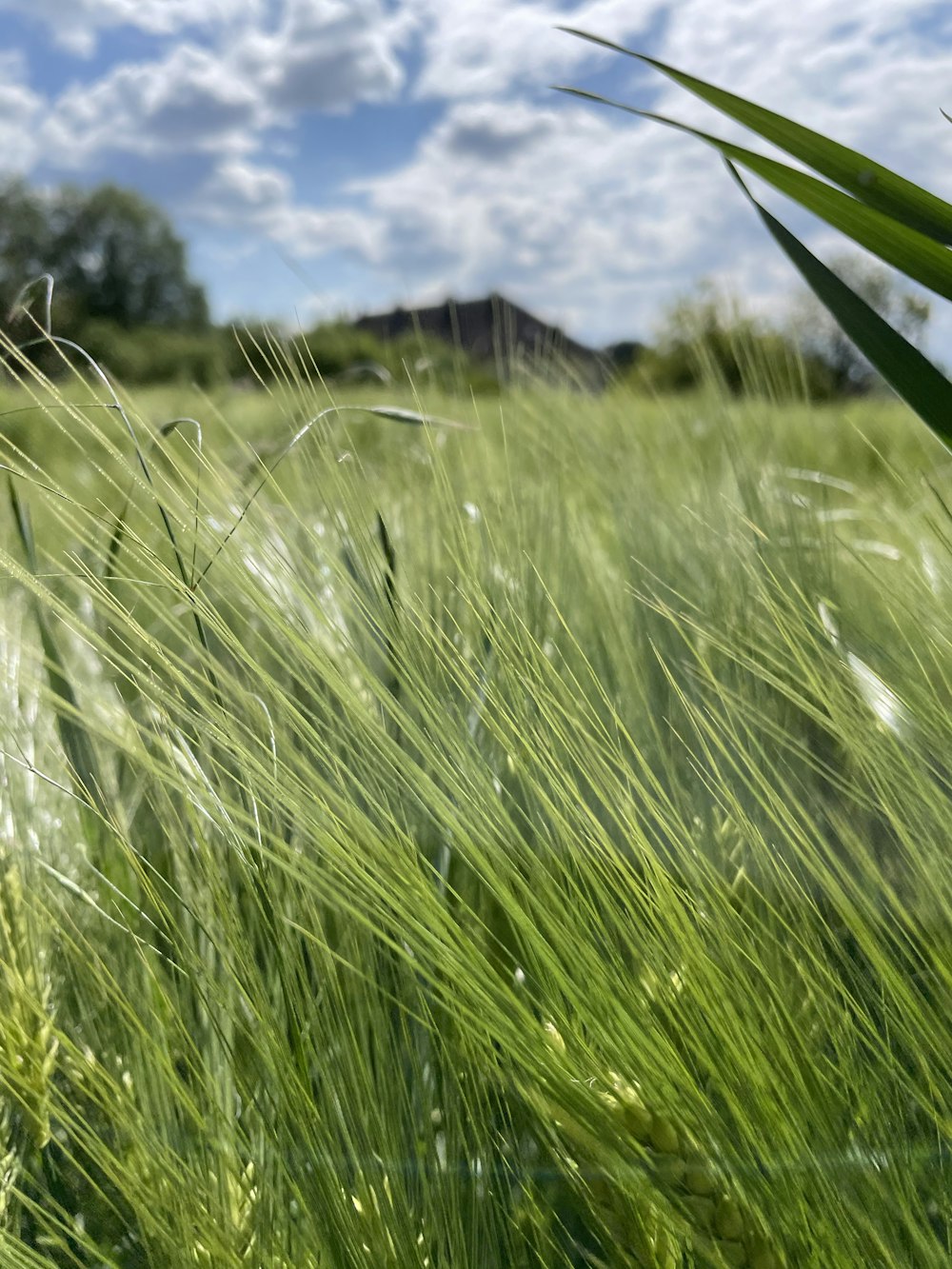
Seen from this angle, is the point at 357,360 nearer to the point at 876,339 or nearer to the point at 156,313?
the point at 876,339

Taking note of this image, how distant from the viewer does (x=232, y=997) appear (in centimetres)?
32

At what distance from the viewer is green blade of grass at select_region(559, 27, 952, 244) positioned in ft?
0.87

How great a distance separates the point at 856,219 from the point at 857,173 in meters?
0.01

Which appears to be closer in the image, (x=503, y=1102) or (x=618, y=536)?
(x=503, y=1102)

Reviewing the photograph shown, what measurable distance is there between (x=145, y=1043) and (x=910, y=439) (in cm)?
316

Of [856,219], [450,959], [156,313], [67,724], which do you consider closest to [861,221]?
[856,219]

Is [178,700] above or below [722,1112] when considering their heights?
above

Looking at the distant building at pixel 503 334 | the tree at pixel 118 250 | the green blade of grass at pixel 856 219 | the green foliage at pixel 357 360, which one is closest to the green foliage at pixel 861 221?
the green blade of grass at pixel 856 219

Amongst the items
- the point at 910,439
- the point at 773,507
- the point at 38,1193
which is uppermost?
the point at 773,507

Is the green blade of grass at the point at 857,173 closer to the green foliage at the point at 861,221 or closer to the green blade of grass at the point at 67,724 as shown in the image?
the green foliage at the point at 861,221

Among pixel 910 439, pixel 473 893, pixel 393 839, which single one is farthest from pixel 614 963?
pixel 910 439

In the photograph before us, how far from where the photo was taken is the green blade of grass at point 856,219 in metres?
0.26

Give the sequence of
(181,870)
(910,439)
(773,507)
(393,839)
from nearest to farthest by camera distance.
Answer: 1. (393,839)
2. (181,870)
3. (773,507)
4. (910,439)

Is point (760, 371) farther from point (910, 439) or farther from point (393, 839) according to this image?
point (910, 439)
